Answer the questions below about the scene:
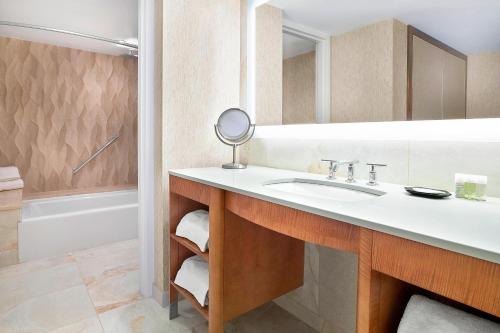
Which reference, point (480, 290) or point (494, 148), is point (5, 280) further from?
point (494, 148)

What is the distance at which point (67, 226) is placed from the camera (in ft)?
7.63

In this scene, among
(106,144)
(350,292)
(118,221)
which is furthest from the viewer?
(106,144)

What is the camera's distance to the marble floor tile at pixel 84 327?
1.40 metres

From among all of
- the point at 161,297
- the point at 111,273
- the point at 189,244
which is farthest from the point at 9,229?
the point at 189,244

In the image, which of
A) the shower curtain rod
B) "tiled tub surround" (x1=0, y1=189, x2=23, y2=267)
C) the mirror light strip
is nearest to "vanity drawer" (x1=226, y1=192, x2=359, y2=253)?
the mirror light strip

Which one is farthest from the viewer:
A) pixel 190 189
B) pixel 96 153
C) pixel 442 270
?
pixel 96 153

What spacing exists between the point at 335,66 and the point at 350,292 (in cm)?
106

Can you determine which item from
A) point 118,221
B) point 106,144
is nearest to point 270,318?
point 118,221

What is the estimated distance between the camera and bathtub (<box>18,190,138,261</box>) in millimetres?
2182

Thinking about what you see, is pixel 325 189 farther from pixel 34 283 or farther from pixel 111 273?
pixel 34 283

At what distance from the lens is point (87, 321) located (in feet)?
4.85

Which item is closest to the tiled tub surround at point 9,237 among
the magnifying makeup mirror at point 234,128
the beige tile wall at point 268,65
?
the magnifying makeup mirror at point 234,128

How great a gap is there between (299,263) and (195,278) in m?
0.54

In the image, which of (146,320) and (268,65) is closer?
(146,320)
